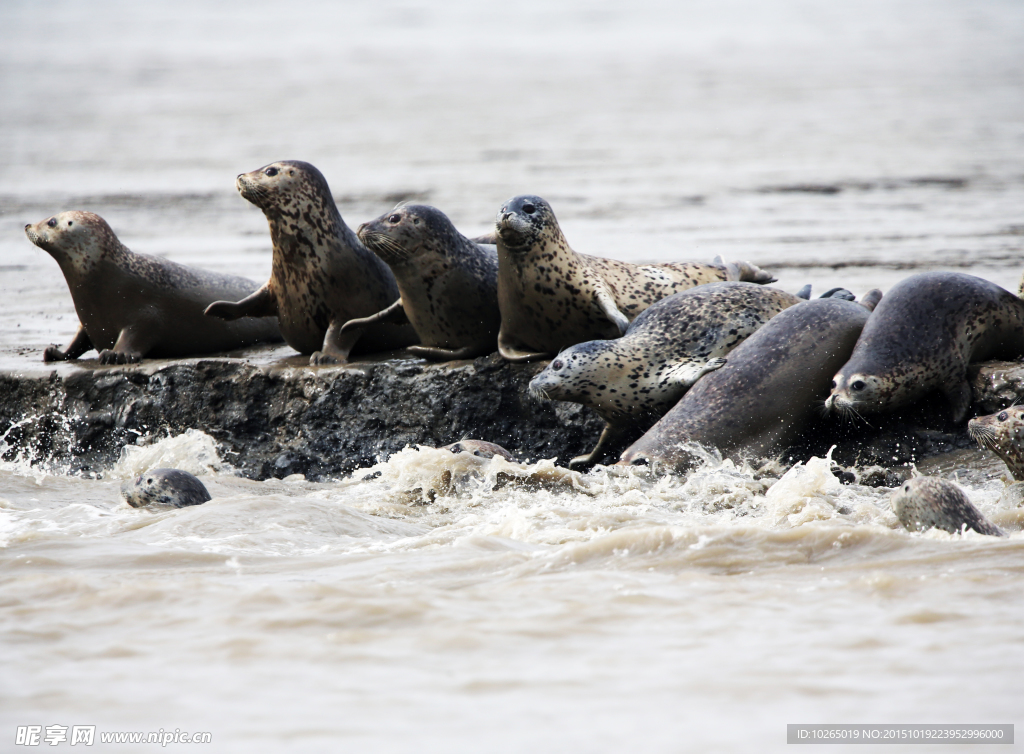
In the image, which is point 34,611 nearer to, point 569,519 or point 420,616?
point 420,616

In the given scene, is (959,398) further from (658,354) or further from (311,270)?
(311,270)

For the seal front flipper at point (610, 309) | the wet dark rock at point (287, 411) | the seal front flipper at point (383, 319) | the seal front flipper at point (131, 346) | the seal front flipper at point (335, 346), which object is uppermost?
the seal front flipper at point (610, 309)

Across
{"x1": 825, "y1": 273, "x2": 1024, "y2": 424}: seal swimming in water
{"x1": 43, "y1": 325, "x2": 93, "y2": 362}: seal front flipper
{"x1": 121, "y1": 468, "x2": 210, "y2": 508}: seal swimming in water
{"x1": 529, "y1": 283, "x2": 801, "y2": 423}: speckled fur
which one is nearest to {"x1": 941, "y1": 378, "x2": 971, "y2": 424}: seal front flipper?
{"x1": 825, "y1": 273, "x2": 1024, "y2": 424}: seal swimming in water

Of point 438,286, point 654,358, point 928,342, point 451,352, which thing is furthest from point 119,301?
point 928,342

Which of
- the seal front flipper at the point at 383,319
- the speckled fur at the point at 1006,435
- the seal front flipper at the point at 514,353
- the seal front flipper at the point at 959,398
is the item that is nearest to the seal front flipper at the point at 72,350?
the seal front flipper at the point at 383,319

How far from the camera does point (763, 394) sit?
5.60 m

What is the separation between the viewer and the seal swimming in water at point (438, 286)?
6758 mm

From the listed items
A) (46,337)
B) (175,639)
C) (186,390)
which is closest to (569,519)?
(175,639)

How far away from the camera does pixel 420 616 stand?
3.38 metres

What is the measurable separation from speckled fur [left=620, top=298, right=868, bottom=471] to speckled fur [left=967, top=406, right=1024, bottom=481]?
2.76ft

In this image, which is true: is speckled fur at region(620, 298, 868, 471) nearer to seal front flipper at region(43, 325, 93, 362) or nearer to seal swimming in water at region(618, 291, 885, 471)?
seal swimming in water at region(618, 291, 885, 471)

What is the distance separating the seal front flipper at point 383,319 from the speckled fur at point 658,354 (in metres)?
1.30

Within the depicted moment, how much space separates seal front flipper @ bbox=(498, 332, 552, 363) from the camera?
6482 millimetres

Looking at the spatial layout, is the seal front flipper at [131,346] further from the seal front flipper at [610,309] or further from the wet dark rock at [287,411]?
the seal front flipper at [610,309]
